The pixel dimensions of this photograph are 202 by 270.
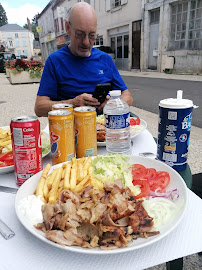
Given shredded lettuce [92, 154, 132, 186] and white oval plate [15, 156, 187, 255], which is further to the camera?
shredded lettuce [92, 154, 132, 186]

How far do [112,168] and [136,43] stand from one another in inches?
761

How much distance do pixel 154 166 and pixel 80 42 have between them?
1649 millimetres

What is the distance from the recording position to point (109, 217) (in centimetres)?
81

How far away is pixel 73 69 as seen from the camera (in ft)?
8.47

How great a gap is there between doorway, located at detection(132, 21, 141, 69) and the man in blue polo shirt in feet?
56.6

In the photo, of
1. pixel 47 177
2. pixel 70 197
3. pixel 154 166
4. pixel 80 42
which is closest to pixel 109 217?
pixel 70 197

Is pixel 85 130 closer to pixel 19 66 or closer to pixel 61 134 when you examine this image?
pixel 61 134

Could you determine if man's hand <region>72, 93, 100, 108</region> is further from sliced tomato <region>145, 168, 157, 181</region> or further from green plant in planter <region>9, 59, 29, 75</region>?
green plant in planter <region>9, 59, 29, 75</region>

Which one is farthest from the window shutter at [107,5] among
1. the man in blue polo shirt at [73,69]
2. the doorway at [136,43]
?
the man in blue polo shirt at [73,69]

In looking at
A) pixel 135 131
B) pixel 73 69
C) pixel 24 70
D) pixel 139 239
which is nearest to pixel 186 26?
pixel 24 70

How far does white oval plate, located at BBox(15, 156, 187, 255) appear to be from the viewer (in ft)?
2.48

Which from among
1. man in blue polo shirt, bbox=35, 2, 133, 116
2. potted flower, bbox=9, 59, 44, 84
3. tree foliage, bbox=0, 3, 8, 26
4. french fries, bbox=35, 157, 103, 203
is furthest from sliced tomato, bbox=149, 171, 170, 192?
tree foliage, bbox=0, 3, 8, 26

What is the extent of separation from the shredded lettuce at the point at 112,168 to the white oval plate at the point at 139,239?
0.28 feet

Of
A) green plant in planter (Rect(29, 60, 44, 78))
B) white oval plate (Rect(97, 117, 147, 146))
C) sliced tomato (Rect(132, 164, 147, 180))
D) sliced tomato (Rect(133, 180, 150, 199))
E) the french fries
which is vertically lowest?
sliced tomato (Rect(133, 180, 150, 199))
